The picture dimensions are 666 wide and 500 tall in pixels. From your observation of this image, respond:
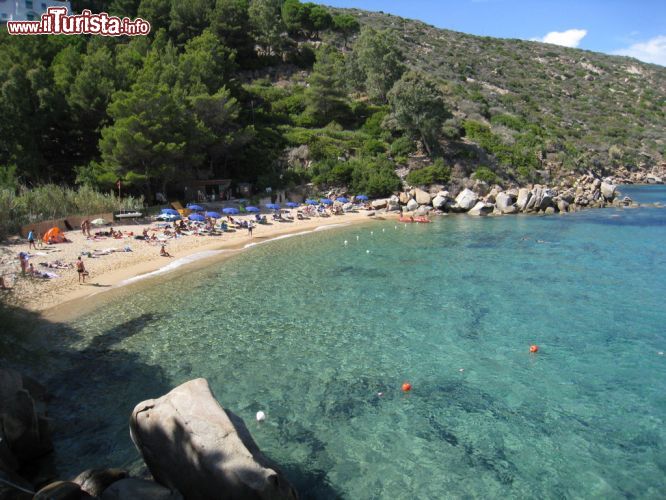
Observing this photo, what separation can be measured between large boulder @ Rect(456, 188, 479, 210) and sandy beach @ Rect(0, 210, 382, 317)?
19.2 metres

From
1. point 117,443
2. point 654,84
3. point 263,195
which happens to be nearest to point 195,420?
point 117,443

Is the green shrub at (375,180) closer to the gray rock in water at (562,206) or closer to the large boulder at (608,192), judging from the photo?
the gray rock in water at (562,206)

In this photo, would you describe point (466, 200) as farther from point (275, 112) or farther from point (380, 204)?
point (275, 112)

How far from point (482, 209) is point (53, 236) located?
1480 inches

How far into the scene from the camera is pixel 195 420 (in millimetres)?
7262

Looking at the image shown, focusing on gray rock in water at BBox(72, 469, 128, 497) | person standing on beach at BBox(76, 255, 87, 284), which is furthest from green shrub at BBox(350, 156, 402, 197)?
gray rock in water at BBox(72, 469, 128, 497)

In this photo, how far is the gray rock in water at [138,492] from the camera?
6.63 m

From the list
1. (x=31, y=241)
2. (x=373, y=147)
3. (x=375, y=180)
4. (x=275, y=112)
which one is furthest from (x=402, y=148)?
(x=31, y=241)

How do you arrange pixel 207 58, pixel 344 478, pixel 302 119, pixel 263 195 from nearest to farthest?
pixel 344 478 → pixel 263 195 → pixel 207 58 → pixel 302 119

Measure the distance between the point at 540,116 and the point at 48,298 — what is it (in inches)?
3494

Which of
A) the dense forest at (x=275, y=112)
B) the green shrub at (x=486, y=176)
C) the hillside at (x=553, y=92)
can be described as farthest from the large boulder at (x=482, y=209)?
Answer: the hillside at (x=553, y=92)

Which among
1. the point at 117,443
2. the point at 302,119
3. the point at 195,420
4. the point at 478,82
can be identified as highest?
the point at 478,82

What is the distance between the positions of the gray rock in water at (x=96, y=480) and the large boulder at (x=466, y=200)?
44238 mm

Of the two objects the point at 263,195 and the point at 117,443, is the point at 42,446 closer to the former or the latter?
the point at 117,443
